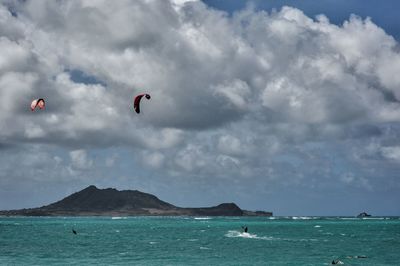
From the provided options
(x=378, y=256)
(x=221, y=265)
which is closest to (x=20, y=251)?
(x=221, y=265)

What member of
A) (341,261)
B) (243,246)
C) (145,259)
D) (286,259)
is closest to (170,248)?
(243,246)

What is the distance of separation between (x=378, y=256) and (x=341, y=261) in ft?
39.6

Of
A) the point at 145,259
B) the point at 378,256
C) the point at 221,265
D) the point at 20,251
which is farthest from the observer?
the point at 20,251

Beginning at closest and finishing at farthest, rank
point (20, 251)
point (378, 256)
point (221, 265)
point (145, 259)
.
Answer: point (221, 265) → point (145, 259) → point (378, 256) → point (20, 251)

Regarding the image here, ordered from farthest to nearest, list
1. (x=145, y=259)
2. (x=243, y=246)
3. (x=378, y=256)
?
(x=243, y=246), (x=378, y=256), (x=145, y=259)

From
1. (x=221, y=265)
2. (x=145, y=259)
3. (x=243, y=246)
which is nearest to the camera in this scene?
(x=221, y=265)

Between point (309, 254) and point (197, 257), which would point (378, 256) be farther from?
point (197, 257)

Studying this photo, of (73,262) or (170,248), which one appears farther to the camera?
(170,248)

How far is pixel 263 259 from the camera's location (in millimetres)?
65625

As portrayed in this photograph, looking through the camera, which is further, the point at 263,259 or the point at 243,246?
the point at 243,246

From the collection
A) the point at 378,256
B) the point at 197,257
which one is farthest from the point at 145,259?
the point at 378,256

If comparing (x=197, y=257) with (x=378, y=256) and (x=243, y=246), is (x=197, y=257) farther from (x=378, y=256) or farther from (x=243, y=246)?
(x=378, y=256)

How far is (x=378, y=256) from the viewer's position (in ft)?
234

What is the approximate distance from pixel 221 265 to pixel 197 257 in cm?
806
